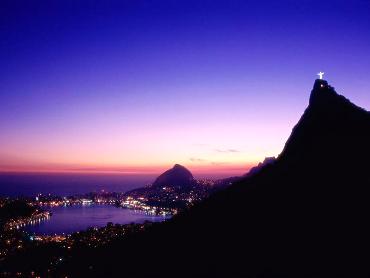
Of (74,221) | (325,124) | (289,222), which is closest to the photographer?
(289,222)

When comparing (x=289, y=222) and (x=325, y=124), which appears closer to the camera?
(x=289, y=222)

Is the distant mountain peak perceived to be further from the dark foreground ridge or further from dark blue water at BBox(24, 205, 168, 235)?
dark blue water at BBox(24, 205, 168, 235)

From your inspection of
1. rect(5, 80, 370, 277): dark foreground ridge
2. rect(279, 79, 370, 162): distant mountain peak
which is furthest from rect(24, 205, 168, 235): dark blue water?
rect(279, 79, 370, 162): distant mountain peak

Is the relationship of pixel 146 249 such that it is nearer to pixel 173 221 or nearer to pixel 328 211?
pixel 173 221

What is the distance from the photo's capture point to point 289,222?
6.25 meters

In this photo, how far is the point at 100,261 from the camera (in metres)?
7.90

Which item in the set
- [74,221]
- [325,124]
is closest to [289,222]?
[325,124]

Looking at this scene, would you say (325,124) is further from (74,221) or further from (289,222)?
(74,221)

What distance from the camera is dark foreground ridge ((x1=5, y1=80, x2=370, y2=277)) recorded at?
551cm

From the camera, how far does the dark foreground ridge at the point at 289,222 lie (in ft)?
18.1

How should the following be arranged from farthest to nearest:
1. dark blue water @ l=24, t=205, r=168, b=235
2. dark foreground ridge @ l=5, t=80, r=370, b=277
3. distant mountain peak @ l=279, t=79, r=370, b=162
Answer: dark blue water @ l=24, t=205, r=168, b=235
distant mountain peak @ l=279, t=79, r=370, b=162
dark foreground ridge @ l=5, t=80, r=370, b=277

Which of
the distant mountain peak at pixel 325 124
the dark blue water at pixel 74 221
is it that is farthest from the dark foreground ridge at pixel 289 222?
the dark blue water at pixel 74 221

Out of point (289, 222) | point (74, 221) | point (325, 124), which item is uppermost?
point (325, 124)

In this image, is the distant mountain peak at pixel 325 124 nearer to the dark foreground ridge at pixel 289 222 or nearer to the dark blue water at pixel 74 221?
the dark foreground ridge at pixel 289 222
